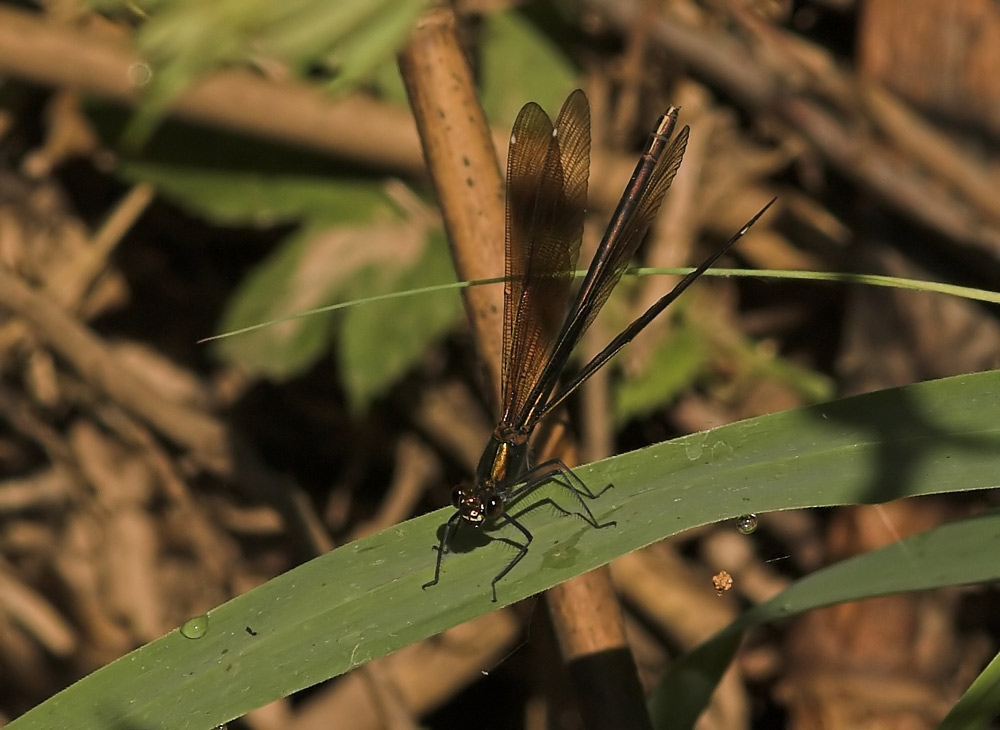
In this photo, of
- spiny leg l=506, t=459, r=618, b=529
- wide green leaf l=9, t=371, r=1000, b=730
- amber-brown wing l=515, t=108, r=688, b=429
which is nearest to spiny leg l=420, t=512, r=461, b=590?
wide green leaf l=9, t=371, r=1000, b=730

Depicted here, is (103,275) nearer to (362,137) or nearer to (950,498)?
(362,137)

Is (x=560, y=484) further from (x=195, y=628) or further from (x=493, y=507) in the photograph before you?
(x=195, y=628)

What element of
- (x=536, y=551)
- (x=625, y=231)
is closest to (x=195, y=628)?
(x=536, y=551)

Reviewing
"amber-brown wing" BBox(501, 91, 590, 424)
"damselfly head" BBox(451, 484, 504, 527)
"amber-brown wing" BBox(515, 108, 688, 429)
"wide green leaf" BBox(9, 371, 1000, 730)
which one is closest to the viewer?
"wide green leaf" BBox(9, 371, 1000, 730)

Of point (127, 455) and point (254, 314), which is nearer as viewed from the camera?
point (254, 314)

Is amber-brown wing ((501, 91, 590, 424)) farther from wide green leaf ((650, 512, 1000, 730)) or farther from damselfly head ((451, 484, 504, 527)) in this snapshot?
wide green leaf ((650, 512, 1000, 730))

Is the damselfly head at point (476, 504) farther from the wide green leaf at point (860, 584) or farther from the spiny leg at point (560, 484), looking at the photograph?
the wide green leaf at point (860, 584)

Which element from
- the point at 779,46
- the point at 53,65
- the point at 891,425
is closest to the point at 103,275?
the point at 53,65
